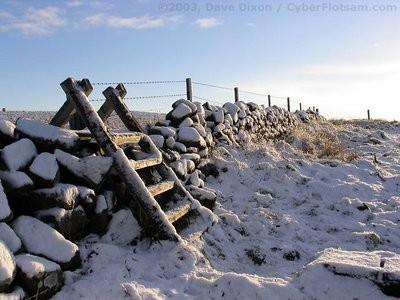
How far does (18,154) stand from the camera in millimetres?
3855

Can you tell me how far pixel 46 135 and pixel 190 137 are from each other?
280 cm

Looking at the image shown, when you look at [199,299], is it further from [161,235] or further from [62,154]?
[62,154]

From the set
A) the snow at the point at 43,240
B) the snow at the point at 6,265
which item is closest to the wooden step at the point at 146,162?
the snow at the point at 43,240

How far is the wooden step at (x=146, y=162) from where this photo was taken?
4571 mm

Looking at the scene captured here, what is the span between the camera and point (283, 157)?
8766 mm

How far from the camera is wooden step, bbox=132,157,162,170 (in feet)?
15.0

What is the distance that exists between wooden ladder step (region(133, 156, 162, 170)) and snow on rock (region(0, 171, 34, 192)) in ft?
3.84

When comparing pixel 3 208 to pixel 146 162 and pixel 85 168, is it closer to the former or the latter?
pixel 85 168

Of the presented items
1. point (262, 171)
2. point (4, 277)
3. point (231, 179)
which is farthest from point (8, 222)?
point (262, 171)

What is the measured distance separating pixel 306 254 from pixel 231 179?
7.67 ft

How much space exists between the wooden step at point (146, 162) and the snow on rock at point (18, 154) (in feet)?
3.41

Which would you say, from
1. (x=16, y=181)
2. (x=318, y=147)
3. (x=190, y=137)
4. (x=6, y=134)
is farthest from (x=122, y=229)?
(x=318, y=147)

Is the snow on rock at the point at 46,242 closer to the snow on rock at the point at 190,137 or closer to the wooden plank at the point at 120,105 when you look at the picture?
the wooden plank at the point at 120,105

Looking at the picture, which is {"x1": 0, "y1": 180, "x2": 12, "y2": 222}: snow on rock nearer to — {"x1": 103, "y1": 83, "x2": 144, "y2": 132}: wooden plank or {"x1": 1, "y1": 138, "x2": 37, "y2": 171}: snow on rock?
{"x1": 1, "y1": 138, "x2": 37, "y2": 171}: snow on rock
